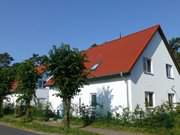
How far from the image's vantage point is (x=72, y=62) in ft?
73.7

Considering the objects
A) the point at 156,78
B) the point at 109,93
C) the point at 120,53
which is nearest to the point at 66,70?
the point at 109,93

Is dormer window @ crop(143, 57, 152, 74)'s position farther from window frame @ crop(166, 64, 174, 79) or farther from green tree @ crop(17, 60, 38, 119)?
green tree @ crop(17, 60, 38, 119)

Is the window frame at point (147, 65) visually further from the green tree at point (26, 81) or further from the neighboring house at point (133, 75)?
the green tree at point (26, 81)

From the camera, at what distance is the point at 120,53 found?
1155 inches

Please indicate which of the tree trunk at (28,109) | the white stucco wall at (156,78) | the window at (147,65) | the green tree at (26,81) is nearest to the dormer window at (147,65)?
the window at (147,65)

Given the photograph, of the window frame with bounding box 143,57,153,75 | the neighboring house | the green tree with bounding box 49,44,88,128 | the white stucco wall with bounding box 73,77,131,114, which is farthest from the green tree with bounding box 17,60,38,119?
the window frame with bounding box 143,57,153,75

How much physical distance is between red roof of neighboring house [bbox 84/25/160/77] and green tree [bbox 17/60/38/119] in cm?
495

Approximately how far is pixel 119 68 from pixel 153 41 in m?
4.75

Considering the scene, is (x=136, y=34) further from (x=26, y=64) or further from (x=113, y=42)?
(x=26, y=64)

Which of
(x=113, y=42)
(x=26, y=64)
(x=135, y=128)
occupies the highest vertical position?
(x=113, y=42)

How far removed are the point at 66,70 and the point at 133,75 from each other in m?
5.96

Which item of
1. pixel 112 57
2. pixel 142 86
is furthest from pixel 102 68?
pixel 142 86

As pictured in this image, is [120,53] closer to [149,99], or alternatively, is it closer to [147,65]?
[147,65]

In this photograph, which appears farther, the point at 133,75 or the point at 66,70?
the point at 133,75
